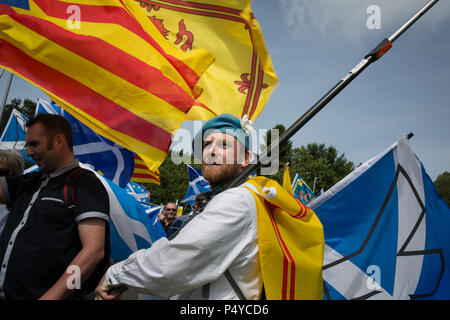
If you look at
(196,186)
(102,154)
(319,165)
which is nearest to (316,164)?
(319,165)

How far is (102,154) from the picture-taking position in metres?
4.50

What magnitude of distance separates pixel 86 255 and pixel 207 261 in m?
0.66

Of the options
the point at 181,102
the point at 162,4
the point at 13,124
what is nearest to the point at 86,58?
the point at 181,102

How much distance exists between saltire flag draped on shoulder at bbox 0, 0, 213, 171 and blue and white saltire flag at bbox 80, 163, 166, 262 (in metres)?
0.77

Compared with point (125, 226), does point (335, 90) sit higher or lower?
higher

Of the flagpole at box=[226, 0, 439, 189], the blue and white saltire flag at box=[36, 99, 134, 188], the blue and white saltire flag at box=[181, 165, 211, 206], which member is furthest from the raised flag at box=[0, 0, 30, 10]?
the blue and white saltire flag at box=[181, 165, 211, 206]

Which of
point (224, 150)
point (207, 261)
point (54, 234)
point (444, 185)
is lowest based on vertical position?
point (207, 261)

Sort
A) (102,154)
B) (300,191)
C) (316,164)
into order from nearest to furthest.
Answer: (102,154) < (300,191) < (316,164)

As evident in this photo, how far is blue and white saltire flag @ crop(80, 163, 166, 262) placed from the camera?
3.04 metres

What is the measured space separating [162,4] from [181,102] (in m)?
1.12

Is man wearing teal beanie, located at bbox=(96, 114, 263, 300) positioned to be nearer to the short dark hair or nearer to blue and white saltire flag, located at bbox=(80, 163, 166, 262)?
the short dark hair

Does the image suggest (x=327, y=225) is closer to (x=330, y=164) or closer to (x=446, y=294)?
(x=446, y=294)

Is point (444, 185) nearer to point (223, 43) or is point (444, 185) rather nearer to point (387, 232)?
point (387, 232)

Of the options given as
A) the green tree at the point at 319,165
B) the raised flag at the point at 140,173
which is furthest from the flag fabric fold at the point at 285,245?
the green tree at the point at 319,165
